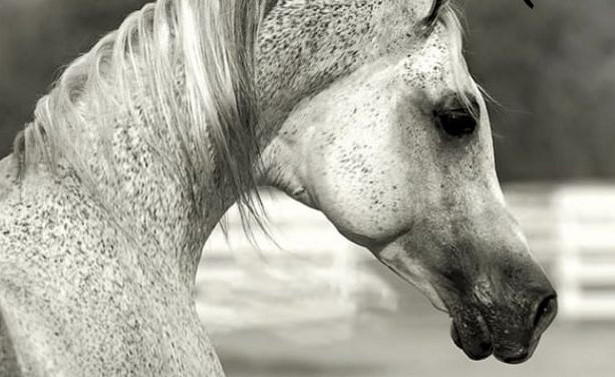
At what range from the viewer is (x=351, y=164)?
318 centimetres

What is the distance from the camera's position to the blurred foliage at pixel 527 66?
24.5m

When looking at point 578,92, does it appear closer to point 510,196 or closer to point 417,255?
point 510,196

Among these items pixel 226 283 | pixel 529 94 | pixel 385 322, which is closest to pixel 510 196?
pixel 385 322

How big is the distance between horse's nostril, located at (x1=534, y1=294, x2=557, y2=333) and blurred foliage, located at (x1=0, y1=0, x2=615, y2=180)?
19.9 meters

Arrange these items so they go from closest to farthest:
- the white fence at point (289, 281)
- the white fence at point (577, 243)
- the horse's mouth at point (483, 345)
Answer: the horse's mouth at point (483, 345), the white fence at point (289, 281), the white fence at point (577, 243)

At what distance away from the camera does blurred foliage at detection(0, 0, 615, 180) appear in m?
24.5

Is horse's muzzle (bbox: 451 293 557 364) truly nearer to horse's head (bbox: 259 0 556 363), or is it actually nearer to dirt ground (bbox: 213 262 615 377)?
horse's head (bbox: 259 0 556 363)

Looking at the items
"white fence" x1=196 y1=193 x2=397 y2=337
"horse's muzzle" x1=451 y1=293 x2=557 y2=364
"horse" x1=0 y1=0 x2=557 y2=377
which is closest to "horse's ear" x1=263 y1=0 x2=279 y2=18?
"horse" x1=0 y1=0 x2=557 y2=377

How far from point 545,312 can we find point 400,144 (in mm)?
554

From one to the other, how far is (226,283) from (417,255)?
10422mm

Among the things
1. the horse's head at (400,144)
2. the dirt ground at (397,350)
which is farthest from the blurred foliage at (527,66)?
the horse's head at (400,144)

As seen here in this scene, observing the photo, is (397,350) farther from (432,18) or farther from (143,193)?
(143,193)

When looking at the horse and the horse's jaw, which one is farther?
the horse's jaw

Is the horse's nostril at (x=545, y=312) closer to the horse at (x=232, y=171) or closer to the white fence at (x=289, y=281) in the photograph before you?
the horse at (x=232, y=171)
